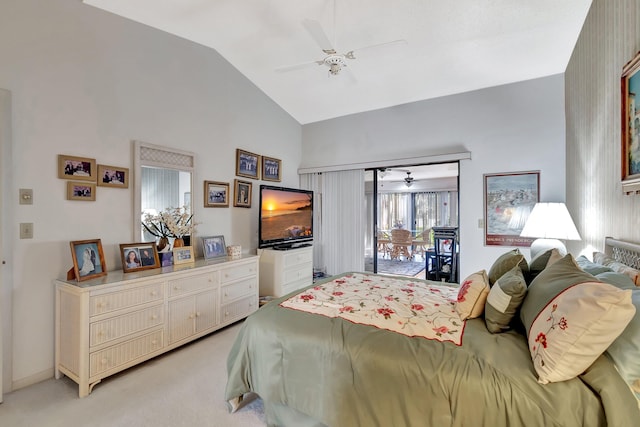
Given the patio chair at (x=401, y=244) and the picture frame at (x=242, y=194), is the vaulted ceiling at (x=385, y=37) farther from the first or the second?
the patio chair at (x=401, y=244)

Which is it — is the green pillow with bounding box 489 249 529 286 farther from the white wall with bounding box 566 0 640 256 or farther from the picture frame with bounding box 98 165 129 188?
the picture frame with bounding box 98 165 129 188

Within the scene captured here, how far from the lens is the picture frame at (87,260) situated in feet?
7.16

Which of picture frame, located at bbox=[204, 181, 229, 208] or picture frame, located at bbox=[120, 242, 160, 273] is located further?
picture frame, located at bbox=[204, 181, 229, 208]

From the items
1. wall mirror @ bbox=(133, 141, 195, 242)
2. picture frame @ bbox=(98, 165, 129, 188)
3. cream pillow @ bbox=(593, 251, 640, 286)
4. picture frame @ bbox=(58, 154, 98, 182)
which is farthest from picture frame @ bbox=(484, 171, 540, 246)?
picture frame @ bbox=(58, 154, 98, 182)

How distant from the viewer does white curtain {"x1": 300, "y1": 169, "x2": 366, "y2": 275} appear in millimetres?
4633

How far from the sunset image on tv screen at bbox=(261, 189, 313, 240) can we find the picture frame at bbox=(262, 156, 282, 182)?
0.43 metres

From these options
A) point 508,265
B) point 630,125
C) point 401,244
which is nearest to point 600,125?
point 630,125

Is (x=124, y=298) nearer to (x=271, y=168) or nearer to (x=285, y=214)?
(x=285, y=214)

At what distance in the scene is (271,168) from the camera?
4.46 meters

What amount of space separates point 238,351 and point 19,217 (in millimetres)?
1925

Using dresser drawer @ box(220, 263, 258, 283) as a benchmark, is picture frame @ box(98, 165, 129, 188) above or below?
above

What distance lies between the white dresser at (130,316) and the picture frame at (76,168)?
0.85 meters

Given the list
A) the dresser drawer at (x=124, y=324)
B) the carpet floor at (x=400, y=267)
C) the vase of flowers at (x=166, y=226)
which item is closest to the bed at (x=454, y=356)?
the dresser drawer at (x=124, y=324)

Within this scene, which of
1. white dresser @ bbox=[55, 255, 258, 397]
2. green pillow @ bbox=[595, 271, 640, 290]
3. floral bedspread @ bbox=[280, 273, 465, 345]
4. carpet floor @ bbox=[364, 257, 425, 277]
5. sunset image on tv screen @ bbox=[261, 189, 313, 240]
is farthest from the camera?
carpet floor @ bbox=[364, 257, 425, 277]
